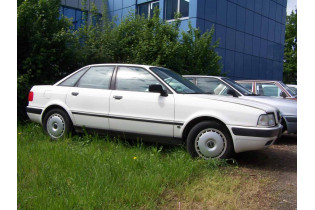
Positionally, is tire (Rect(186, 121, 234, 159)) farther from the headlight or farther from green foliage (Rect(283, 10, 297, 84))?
→ green foliage (Rect(283, 10, 297, 84))

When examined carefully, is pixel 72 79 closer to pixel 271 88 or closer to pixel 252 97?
pixel 252 97

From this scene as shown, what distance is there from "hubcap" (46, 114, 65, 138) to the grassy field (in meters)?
0.67

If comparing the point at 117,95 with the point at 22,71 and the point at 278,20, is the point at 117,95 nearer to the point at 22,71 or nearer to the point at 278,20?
the point at 22,71

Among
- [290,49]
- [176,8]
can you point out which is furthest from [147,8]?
[290,49]

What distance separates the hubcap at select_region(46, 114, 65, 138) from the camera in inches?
217

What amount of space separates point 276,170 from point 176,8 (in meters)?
15.1

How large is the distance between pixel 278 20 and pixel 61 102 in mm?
24095

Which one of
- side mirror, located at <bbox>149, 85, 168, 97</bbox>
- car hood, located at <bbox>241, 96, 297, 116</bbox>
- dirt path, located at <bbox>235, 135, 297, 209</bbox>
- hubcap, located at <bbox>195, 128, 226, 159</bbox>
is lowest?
dirt path, located at <bbox>235, 135, 297, 209</bbox>

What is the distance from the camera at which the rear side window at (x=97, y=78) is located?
209 inches

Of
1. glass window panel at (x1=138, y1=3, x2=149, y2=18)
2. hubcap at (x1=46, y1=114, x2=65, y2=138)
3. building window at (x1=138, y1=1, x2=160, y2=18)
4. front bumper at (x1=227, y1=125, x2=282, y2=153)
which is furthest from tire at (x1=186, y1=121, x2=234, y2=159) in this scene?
glass window panel at (x1=138, y1=3, x2=149, y2=18)

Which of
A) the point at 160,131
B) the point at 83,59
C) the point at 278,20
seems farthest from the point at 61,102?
the point at 278,20

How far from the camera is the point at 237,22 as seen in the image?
20.6m

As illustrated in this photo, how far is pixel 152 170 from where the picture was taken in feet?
12.6

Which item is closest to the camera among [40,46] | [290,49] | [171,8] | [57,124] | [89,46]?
[57,124]
